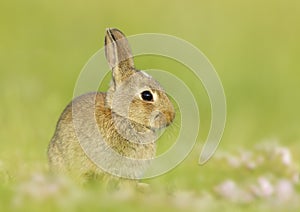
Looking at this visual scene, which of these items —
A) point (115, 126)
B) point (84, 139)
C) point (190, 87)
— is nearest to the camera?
point (84, 139)

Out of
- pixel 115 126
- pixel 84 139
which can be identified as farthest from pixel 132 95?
pixel 84 139

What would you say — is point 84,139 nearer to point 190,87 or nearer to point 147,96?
point 147,96

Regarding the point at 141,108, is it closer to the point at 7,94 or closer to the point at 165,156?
the point at 165,156

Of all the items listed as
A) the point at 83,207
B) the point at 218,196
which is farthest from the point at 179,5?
the point at 83,207

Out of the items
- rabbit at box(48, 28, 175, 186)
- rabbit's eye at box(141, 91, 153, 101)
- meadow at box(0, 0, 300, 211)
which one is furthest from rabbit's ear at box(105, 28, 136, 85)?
meadow at box(0, 0, 300, 211)

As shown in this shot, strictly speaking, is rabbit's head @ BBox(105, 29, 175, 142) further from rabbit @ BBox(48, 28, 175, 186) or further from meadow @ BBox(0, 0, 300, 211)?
meadow @ BBox(0, 0, 300, 211)

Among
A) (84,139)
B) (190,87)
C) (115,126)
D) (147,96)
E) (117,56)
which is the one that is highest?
(190,87)

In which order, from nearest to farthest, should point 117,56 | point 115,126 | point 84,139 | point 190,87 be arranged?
1. point 84,139
2. point 115,126
3. point 117,56
4. point 190,87

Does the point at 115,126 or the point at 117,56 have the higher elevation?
the point at 117,56

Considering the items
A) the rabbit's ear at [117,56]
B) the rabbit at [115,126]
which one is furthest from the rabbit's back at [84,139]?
the rabbit's ear at [117,56]
